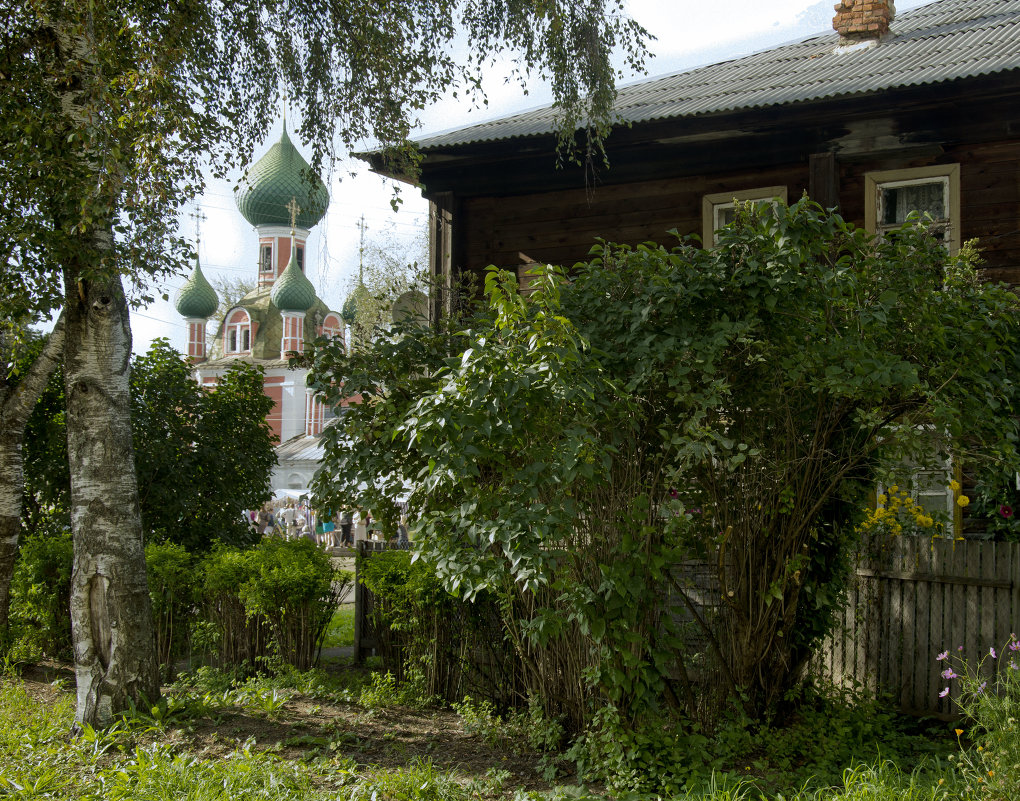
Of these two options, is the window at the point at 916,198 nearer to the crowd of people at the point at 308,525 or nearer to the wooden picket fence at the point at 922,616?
the wooden picket fence at the point at 922,616

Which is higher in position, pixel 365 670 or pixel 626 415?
pixel 626 415

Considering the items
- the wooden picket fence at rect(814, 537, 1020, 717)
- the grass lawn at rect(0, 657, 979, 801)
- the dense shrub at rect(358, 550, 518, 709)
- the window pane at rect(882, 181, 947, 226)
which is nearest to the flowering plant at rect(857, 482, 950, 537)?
the wooden picket fence at rect(814, 537, 1020, 717)

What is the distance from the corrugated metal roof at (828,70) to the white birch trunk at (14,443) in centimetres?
553

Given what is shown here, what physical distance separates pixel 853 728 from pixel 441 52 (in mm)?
6668

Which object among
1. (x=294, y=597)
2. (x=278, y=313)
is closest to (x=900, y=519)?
(x=294, y=597)

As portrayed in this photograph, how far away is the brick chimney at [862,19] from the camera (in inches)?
497

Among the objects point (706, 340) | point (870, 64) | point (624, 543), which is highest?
point (870, 64)

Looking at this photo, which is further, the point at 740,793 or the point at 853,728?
the point at 853,728

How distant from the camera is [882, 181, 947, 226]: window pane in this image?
10.7 metres

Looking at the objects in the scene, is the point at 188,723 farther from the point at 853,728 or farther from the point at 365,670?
the point at 853,728

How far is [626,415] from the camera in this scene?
4.93 meters

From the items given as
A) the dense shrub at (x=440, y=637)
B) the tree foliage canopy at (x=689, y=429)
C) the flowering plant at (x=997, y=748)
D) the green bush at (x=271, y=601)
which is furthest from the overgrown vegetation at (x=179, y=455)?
the flowering plant at (x=997, y=748)

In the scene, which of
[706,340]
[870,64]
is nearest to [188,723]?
[706,340]

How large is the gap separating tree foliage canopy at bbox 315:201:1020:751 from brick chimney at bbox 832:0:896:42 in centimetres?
834
